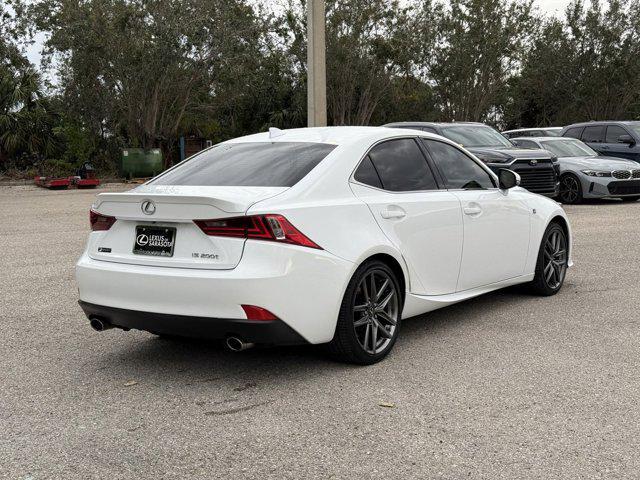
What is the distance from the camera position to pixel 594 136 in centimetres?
2125

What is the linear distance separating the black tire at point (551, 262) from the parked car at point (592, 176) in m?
10.5

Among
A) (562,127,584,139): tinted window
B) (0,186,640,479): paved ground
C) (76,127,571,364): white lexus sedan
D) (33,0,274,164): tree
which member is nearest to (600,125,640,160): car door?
(562,127,584,139): tinted window

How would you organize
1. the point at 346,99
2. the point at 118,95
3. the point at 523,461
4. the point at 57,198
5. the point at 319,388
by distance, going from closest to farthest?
the point at 523,461 → the point at 319,388 → the point at 57,198 → the point at 118,95 → the point at 346,99

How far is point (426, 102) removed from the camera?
38250 millimetres

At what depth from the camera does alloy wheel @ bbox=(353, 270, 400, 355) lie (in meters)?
4.98

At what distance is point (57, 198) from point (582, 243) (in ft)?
46.9

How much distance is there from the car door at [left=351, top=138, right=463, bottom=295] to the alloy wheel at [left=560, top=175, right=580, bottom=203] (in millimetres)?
12583

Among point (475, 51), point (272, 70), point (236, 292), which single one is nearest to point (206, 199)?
point (236, 292)

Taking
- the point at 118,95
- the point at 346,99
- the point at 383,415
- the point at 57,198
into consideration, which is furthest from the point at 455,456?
the point at 346,99

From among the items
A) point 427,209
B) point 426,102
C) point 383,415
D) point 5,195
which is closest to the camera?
point 383,415

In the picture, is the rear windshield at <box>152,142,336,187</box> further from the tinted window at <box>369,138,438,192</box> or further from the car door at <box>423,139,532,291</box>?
the car door at <box>423,139,532,291</box>

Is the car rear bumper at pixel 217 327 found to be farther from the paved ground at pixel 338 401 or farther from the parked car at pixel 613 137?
the parked car at pixel 613 137

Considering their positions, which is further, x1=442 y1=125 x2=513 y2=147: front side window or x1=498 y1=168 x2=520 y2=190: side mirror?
x1=442 y1=125 x2=513 y2=147: front side window

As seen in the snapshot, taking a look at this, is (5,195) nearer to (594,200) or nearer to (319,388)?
(594,200)
